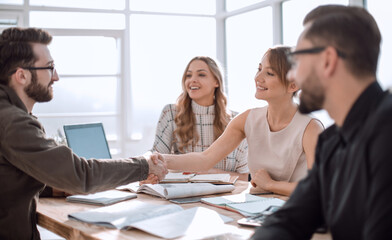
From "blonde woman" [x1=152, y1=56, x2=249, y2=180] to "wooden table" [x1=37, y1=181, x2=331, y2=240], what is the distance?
1.11 metres

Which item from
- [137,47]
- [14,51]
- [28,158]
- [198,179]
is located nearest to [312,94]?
[28,158]

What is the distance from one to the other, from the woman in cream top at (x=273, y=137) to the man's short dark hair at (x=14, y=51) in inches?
31.0

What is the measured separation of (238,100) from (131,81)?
150 centimetres

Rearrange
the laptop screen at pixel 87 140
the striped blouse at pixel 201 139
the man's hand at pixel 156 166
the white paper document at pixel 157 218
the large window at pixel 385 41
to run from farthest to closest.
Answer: the large window at pixel 385 41
the striped blouse at pixel 201 139
the laptop screen at pixel 87 140
the man's hand at pixel 156 166
the white paper document at pixel 157 218

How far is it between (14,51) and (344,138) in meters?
1.51

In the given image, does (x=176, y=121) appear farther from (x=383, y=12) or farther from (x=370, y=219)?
(x=370, y=219)

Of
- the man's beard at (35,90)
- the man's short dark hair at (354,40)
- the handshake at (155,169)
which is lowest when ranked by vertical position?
the handshake at (155,169)

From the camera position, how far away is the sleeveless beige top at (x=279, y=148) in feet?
7.29

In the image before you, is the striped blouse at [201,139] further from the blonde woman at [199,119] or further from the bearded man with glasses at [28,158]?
the bearded man with glasses at [28,158]

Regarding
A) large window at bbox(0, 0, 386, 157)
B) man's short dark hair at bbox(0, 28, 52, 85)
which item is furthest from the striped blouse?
large window at bbox(0, 0, 386, 157)

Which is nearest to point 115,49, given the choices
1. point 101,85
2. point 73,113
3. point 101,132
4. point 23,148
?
point 101,85

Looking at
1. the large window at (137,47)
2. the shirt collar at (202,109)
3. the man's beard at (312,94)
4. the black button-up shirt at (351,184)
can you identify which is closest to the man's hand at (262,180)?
the black button-up shirt at (351,184)

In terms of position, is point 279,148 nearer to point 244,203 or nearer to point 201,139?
point 244,203

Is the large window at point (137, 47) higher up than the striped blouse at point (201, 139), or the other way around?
the large window at point (137, 47)
